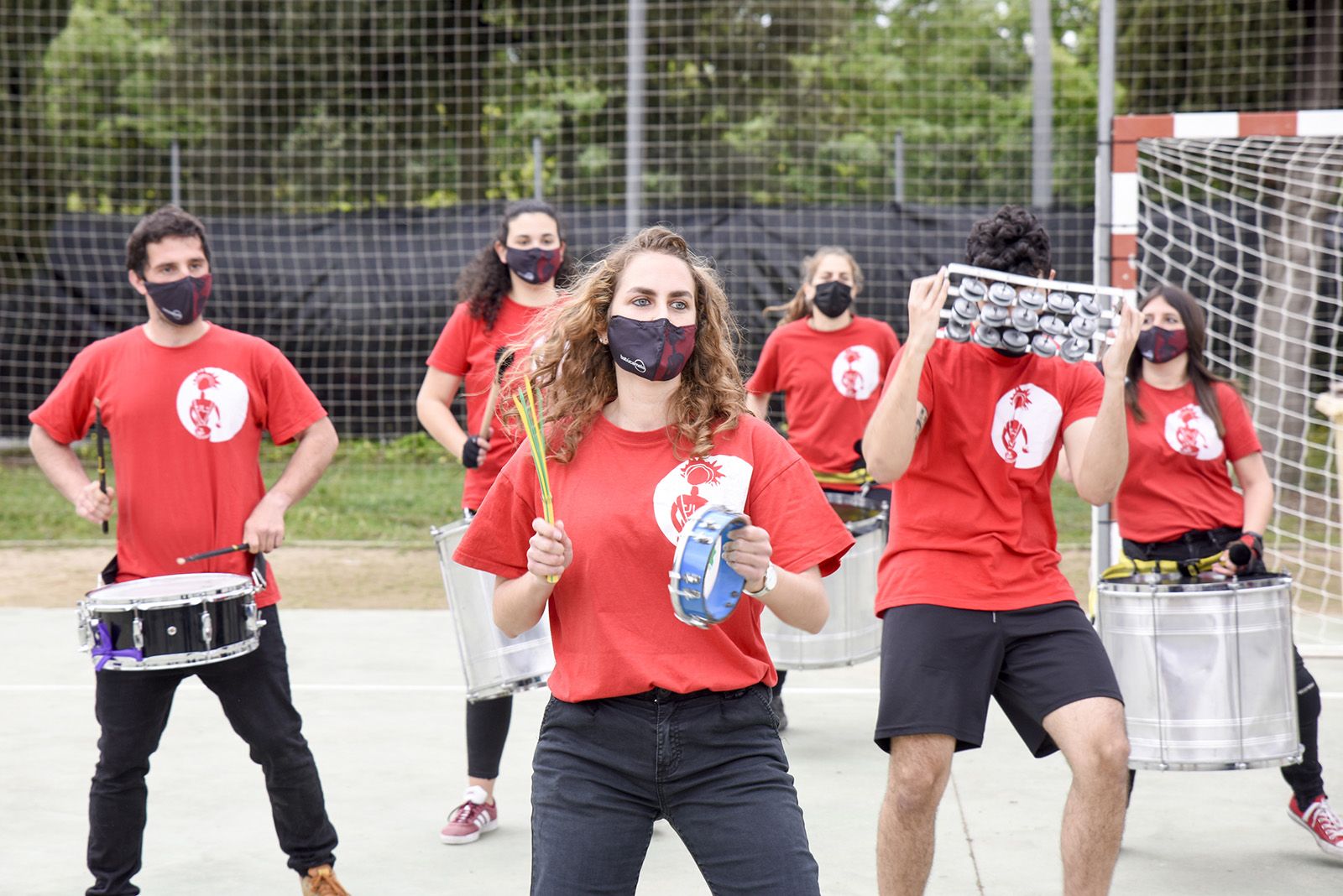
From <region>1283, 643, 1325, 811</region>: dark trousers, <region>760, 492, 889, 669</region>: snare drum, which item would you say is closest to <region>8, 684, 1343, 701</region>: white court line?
<region>760, 492, 889, 669</region>: snare drum

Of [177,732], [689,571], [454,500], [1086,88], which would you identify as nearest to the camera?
[689,571]

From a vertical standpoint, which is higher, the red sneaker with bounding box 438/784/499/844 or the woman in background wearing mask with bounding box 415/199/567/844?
the woman in background wearing mask with bounding box 415/199/567/844

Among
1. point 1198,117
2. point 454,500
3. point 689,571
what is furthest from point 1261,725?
point 454,500

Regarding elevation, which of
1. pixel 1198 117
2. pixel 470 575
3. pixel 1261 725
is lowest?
pixel 1261 725

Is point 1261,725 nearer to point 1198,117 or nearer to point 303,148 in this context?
point 1198,117

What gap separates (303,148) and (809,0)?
776 cm

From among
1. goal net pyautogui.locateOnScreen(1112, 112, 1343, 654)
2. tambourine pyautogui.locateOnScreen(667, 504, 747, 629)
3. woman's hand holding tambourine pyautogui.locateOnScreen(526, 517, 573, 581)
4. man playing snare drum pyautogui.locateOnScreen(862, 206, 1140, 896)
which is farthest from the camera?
goal net pyautogui.locateOnScreen(1112, 112, 1343, 654)

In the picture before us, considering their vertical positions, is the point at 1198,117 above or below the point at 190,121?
below

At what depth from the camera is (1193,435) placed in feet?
15.4

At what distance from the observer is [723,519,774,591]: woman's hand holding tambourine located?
2.44 meters

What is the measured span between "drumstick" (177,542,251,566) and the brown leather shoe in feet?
3.06

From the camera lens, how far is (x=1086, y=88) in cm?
2147

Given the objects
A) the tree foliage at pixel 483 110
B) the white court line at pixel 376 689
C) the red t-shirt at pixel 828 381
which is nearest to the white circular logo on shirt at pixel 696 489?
the red t-shirt at pixel 828 381

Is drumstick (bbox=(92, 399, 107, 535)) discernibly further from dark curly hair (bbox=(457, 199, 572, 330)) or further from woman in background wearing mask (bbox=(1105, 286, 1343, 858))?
woman in background wearing mask (bbox=(1105, 286, 1343, 858))
